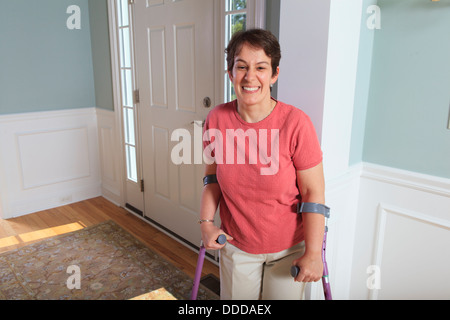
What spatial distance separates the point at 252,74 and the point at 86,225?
2.70 meters

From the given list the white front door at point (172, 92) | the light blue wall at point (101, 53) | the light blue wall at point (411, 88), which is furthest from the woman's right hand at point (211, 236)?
the light blue wall at point (101, 53)

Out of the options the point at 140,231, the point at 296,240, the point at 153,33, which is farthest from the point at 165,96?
the point at 296,240

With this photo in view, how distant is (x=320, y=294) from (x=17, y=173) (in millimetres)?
3084

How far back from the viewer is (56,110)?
366 cm

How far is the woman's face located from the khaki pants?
0.56 m

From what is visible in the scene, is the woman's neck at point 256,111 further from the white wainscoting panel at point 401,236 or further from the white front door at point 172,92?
the white front door at point 172,92

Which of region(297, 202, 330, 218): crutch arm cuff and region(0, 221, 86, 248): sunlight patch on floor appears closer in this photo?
region(297, 202, 330, 218): crutch arm cuff

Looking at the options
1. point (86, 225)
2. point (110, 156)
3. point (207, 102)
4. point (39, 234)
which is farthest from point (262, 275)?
point (110, 156)

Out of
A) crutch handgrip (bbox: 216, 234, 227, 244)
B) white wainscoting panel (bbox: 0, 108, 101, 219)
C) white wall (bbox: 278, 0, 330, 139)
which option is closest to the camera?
crutch handgrip (bbox: 216, 234, 227, 244)

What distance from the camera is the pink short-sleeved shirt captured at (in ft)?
3.93

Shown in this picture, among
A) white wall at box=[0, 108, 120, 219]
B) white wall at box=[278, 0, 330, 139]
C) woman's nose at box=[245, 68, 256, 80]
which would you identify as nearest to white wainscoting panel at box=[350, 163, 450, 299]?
white wall at box=[278, 0, 330, 139]

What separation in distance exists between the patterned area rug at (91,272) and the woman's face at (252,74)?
1.55 meters

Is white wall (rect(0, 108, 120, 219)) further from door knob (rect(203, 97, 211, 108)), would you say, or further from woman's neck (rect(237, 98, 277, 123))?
woman's neck (rect(237, 98, 277, 123))

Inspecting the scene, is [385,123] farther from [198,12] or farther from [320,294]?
[198,12]
